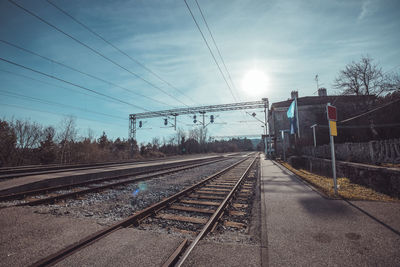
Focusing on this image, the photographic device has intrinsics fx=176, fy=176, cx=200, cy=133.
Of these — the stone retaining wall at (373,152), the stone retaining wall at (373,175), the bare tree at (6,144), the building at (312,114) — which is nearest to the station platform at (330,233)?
the stone retaining wall at (373,175)

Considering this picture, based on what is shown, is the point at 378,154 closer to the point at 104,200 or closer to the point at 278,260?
the point at 278,260

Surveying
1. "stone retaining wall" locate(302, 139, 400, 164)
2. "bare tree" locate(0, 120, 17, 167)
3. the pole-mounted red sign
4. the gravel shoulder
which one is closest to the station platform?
the pole-mounted red sign

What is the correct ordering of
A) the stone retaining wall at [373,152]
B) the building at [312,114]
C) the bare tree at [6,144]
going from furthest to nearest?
the building at [312,114]
the bare tree at [6,144]
the stone retaining wall at [373,152]

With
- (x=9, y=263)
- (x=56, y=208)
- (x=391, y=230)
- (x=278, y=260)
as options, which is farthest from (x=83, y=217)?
(x=391, y=230)

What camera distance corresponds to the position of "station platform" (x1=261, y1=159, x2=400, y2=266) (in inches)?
98.1

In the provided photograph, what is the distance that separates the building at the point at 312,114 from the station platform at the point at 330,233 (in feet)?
64.3

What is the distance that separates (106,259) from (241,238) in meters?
2.27

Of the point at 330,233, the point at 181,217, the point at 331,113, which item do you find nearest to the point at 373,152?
the point at 331,113

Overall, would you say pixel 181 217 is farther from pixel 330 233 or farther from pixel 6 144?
pixel 6 144

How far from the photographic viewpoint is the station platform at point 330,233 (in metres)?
2.49

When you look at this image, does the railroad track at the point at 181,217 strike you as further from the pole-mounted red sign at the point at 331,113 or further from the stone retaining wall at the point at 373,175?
the stone retaining wall at the point at 373,175

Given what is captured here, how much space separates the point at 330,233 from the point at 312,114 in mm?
38252

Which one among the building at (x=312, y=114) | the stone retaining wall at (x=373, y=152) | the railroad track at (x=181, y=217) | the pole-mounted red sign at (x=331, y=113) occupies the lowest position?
the railroad track at (x=181, y=217)

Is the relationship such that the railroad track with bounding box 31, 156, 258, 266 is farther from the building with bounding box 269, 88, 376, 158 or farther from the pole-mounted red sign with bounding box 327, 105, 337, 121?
the building with bounding box 269, 88, 376, 158
